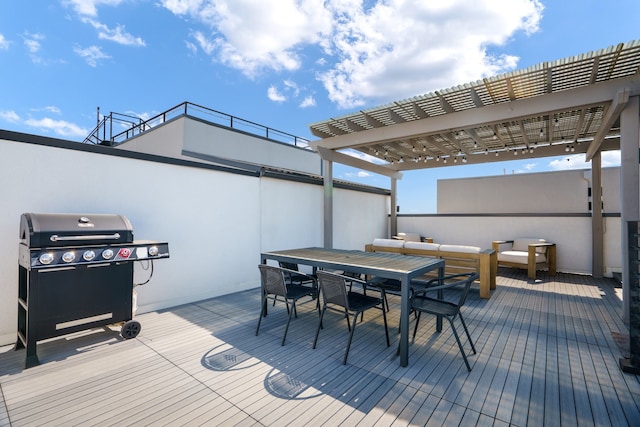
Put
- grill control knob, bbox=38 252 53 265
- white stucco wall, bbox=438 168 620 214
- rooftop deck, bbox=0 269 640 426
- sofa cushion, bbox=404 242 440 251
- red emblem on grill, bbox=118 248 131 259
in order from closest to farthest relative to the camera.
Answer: rooftop deck, bbox=0 269 640 426
grill control knob, bbox=38 252 53 265
red emblem on grill, bbox=118 248 131 259
sofa cushion, bbox=404 242 440 251
white stucco wall, bbox=438 168 620 214

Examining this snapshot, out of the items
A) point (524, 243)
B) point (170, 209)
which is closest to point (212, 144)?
point (170, 209)

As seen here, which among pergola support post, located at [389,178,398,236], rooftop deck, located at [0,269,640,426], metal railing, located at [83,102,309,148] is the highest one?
metal railing, located at [83,102,309,148]

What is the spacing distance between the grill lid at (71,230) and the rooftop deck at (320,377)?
1052 millimetres

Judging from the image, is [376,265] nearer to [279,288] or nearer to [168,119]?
[279,288]

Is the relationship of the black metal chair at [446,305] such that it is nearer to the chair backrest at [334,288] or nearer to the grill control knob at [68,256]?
the chair backrest at [334,288]

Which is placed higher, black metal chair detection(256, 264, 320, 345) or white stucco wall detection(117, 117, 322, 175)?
white stucco wall detection(117, 117, 322, 175)

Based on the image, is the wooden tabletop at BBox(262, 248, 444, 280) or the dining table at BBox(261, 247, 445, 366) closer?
the dining table at BBox(261, 247, 445, 366)

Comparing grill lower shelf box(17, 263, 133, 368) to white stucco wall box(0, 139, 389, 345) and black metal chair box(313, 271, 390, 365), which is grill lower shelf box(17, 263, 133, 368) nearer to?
white stucco wall box(0, 139, 389, 345)

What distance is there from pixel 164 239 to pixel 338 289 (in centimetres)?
281

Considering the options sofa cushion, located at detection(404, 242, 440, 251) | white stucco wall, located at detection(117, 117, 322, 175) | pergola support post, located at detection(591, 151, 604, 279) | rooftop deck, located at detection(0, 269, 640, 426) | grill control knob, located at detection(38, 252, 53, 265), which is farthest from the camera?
white stucco wall, located at detection(117, 117, 322, 175)

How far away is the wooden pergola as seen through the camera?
3.37 metres

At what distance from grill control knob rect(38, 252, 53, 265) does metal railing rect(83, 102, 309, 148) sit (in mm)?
5532

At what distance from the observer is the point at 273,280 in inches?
113

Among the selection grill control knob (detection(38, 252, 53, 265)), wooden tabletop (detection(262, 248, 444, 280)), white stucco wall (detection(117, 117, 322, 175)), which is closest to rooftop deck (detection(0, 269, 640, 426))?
wooden tabletop (detection(262, 248, 444, 280))
